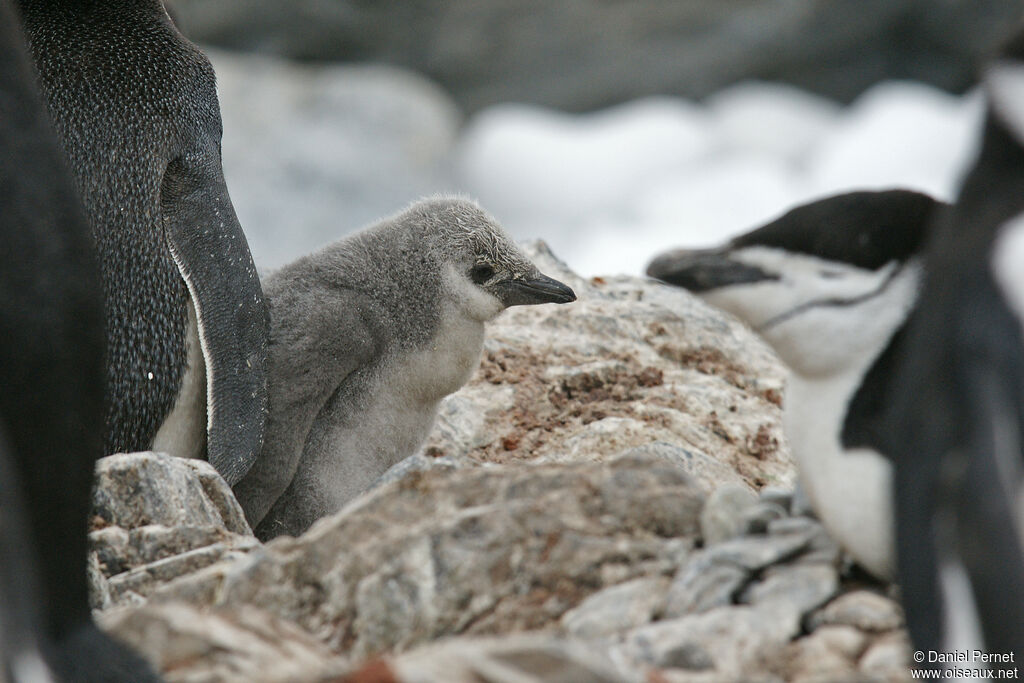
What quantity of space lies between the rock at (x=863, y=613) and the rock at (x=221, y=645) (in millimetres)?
584

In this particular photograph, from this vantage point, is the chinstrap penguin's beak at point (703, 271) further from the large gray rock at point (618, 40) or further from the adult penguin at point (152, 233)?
the large gray rock at point (618, 40)

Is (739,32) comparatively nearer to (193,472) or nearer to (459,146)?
(459,146)

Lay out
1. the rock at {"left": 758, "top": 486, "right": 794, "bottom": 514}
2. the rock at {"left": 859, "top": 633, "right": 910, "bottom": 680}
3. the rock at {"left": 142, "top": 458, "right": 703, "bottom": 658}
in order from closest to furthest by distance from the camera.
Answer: the rock at {"left": 859, "top": 633, "right": 910, "bottom": 680} → the rock at {"left": 142, "top": 458, "right": 703, "bottom": 658} → the rock at {"left": 758, "top": 486, "right": 794, "bottom": 514}

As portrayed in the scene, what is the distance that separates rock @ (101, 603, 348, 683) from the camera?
171cm

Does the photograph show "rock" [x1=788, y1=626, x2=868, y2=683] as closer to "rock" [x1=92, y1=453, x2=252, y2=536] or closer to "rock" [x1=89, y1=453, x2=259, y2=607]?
"rock" [x1=89, y1=453, x2=259, y2=607]

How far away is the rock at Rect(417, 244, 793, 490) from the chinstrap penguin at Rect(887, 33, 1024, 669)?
3.90 feet

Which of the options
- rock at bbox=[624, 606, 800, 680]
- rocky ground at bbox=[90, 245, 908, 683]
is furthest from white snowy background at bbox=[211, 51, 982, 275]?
rock at bbox=[624, 606, 800, 680]

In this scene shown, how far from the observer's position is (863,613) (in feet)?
5.84

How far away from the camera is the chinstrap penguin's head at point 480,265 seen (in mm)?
3268

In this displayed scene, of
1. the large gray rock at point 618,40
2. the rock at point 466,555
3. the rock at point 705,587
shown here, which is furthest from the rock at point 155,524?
the large gray rock at point 618,40

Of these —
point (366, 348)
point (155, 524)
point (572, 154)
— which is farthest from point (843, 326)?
point (572, 154)

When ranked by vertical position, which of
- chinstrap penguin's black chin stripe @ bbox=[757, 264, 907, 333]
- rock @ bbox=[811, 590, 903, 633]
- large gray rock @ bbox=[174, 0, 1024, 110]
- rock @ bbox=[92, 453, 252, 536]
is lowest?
rock @ bbox=[811, 590, 903, 633]

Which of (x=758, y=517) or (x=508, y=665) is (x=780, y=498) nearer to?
(x=758, y=517)

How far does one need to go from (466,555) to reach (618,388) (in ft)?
4.97
